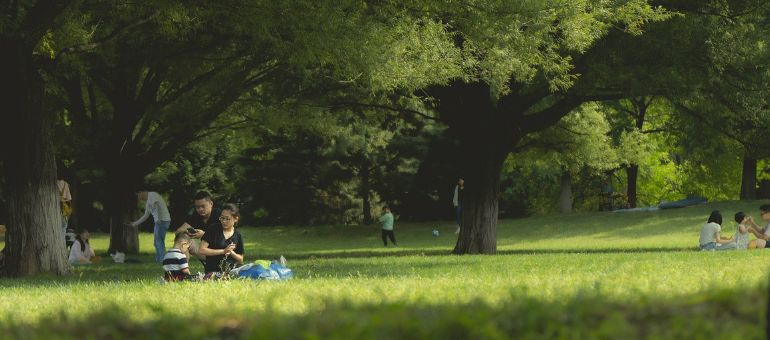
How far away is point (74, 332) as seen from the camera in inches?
180

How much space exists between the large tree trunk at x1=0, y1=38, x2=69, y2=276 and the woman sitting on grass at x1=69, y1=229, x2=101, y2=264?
6172 mm

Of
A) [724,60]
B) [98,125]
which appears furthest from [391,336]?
[98,125]

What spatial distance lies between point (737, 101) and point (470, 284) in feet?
47.5

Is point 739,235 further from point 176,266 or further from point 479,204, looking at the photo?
point 176,266

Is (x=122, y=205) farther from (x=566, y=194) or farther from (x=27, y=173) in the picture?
(x=566, y=194)

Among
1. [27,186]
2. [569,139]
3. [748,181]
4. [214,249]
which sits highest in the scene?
[569,139]

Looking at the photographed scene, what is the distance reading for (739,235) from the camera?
19.8 metres

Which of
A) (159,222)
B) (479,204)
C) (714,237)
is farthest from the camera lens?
(479,204)

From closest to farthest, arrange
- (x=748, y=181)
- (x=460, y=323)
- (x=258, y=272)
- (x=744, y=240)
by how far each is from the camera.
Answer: (x=460, y=323) → (x=258, y=272) → (x=744, y=240) → (x=748, y=181)

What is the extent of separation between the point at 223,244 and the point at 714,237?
11364mm

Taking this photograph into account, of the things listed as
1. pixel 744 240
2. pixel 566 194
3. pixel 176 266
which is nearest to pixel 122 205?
pixel 744 240

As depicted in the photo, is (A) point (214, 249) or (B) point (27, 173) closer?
(A) point (214, 249)

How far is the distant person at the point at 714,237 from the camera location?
2009cm

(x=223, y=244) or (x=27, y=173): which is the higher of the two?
(x=27, y=173)
